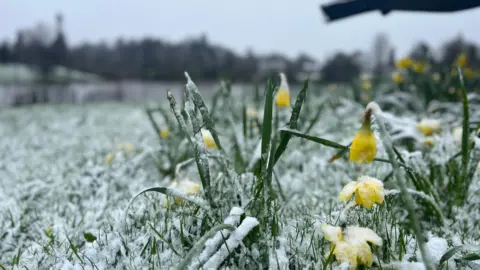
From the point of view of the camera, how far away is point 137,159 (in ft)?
8.40

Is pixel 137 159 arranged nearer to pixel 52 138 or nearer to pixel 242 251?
pixel 242 251

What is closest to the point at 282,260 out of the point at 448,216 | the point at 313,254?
the point at 313,254

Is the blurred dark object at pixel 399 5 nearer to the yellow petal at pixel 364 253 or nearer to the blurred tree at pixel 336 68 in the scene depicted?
the yellow petal at pixel 364 253

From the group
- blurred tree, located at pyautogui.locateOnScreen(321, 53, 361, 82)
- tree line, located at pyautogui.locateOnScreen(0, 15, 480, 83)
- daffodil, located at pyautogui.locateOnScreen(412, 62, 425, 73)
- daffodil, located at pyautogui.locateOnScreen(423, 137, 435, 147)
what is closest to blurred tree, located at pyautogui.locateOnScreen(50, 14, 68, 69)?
tree line, located at pyautogui.locateOnScreen(0, 15, 480, 83)

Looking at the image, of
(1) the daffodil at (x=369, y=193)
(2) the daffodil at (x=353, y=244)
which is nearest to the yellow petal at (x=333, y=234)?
(2) the daffodil at (x=353, y=244)

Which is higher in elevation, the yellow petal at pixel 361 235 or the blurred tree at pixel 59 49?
the blurred tree at pixel 59 49

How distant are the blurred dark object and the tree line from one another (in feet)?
9.06

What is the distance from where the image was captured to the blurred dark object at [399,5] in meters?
2.14

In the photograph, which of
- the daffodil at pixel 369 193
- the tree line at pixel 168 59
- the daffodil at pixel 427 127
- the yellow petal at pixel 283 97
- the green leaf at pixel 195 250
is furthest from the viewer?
the tree line at pixel 168 59

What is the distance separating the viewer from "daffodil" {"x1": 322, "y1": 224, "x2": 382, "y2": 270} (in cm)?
98

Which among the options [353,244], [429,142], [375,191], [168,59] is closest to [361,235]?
[353,244]

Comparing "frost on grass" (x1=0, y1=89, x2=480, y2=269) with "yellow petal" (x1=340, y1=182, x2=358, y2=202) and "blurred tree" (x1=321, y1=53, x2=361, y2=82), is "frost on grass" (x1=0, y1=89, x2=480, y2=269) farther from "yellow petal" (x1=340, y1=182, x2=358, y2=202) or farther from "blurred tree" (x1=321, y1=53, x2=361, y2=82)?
"blurred tree" (x1=321, y1=53, x2=361, y2=82)

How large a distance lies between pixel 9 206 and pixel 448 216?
1.91 metres

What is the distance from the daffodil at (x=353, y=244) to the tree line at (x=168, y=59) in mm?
4345
